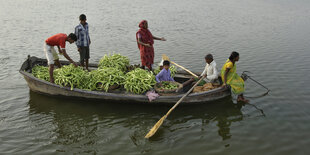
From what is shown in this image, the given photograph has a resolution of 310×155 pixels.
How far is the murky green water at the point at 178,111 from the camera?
5.34 meters

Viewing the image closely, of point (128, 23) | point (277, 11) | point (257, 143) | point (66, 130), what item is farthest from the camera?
point (277, 11)

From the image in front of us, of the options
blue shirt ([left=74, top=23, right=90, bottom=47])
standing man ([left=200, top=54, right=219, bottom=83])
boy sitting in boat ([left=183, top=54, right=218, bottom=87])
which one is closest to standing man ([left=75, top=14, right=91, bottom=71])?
blue shirt ([left=74, top=23, right=90, bottom=47])

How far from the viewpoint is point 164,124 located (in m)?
6.07

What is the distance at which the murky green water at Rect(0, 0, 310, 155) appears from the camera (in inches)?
210

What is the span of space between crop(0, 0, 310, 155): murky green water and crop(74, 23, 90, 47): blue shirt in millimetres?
1865

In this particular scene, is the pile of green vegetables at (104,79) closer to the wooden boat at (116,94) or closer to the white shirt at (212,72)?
the wooden boat at (116,94)

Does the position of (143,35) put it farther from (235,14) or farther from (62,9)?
(62,9)

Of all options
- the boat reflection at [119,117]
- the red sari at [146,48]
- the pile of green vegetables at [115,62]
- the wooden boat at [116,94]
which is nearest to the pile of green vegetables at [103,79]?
the wooden boat at [116,94]

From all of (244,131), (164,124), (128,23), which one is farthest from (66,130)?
(128,23)

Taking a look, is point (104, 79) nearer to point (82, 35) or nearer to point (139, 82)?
point (139, 82)

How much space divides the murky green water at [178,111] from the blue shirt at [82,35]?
6.12 ft

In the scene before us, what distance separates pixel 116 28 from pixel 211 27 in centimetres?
663

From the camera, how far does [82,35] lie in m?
7.55

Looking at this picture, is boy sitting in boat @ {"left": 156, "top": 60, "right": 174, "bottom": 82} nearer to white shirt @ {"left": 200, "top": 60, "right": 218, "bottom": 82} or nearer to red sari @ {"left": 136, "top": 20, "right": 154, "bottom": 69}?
white shirt @ {"left": 200, "top": 60, "right": 218, "bottom": 82}
